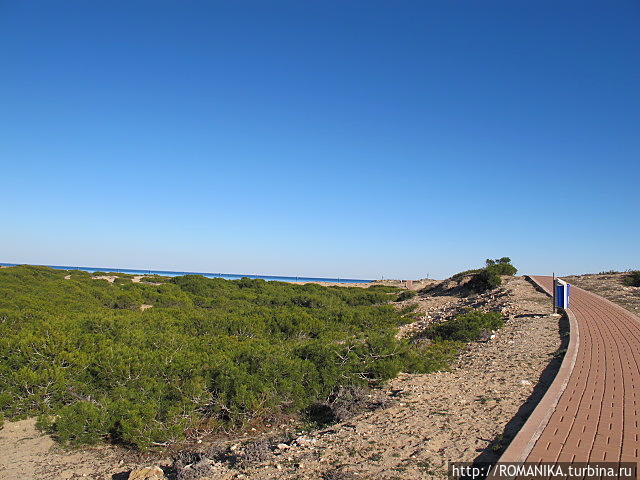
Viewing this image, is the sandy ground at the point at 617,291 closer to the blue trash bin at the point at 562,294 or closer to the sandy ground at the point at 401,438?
the blue trash bin at the point at 562,294

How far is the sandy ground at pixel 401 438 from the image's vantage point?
484 centimetres

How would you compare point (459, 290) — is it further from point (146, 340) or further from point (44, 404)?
point (44, 404)

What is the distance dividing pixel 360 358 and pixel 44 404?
229 inches

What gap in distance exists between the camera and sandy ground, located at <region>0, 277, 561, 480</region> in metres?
4.84

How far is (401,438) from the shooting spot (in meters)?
5.59

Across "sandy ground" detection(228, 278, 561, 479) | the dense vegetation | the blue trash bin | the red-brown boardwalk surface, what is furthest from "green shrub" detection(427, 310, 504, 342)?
the red-brown boardwalk surface

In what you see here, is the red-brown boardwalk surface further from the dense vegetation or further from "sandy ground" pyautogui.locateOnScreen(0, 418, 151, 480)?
"sandy ground" pyautogui.locateOnScreen(0, 418, 151, 480)

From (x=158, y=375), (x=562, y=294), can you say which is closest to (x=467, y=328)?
(x=562, y=294)

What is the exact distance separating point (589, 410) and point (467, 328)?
24.5 feet

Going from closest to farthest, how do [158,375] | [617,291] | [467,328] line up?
[158,375] < [467,328] < [617,291]

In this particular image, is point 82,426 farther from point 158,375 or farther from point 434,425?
point 434,425

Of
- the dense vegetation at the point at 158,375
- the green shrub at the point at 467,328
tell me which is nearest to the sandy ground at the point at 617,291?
the green shrub at the point at 467,328

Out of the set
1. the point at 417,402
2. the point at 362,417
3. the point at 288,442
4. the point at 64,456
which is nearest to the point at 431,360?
the point at 417,402

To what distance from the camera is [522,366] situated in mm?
8914
